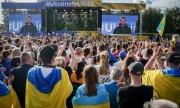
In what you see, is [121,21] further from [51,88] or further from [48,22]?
[51,88]

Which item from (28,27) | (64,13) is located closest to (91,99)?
(28,27)

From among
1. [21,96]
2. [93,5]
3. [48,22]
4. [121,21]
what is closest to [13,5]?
[48,22]

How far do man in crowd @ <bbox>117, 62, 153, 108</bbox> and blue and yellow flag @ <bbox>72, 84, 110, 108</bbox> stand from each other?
368 millimetres

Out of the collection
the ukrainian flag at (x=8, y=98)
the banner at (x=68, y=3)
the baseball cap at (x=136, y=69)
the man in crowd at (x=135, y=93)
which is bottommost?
the ukrainian flag at (x=8, y=98)

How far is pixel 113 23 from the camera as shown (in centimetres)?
3994

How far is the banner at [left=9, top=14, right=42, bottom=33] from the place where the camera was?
135 feet

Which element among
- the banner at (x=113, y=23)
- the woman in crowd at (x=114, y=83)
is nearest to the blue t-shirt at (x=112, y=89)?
the woman in crowd at (x=114, y=83)

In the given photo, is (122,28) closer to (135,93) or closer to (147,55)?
(147,55)

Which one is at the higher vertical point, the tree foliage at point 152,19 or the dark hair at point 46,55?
the tree foliage at point 152,19

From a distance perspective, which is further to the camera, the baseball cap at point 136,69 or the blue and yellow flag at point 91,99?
the blue and yellow flag at point 91,99

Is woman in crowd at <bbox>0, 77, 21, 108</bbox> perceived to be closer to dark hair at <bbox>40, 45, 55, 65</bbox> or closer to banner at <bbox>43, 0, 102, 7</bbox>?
dark hair at <bbox>40, 45, 55, 65</bbox>

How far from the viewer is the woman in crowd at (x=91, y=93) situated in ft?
19.0

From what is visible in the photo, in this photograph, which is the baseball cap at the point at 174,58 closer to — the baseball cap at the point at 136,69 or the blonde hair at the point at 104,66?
the baseball cap at the point at 136,69

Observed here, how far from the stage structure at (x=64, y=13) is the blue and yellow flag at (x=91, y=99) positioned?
33.4 m
